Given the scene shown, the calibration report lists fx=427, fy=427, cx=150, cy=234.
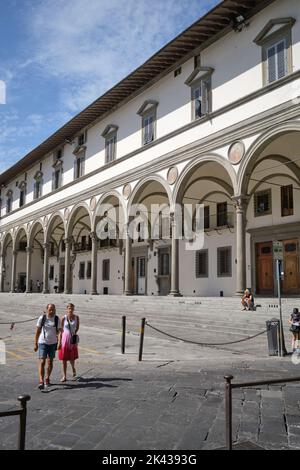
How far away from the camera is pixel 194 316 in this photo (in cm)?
1471

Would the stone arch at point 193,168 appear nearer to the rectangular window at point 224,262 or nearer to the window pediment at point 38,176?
the rectangular window at point 224,262

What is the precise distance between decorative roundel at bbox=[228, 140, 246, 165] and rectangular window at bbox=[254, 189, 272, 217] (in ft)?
14.2

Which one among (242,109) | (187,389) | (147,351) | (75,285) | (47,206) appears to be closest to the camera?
(187,389)

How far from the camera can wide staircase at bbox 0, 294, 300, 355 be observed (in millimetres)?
12297

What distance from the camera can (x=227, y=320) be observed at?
44.2 ft

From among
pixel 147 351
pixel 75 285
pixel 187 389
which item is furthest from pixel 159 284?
pixel 187 389

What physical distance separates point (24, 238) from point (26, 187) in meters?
6.40

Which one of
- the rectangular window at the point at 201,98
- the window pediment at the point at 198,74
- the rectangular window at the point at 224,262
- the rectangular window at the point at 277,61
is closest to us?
the rectangular window at the point at 277,61

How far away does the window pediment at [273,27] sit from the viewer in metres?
14.0

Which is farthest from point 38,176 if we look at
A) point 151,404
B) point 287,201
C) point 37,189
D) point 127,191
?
point 151,404

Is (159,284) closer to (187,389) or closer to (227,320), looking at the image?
(227,320)

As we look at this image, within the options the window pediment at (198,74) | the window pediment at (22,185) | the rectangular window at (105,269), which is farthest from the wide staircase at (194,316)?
the window pediment at (22,185)

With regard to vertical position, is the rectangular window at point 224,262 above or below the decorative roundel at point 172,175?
below

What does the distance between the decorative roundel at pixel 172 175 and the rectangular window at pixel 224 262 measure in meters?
4.80
